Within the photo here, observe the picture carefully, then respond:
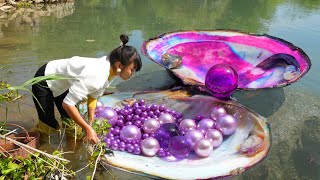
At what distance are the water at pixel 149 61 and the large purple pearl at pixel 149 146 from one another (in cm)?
26

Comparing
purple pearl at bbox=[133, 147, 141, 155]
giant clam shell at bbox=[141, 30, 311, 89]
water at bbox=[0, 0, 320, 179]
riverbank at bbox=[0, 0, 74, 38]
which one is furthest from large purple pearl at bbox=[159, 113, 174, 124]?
riverbank at bbox=[0, 0, 74, 38]

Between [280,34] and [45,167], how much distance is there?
8.02 meters

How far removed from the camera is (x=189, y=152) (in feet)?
10.8

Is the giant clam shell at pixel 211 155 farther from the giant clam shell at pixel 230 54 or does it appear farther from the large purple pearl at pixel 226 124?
the giant clam shell at pixel 230 54

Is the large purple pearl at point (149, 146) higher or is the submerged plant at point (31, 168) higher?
the submerged plant at point (31, 168)

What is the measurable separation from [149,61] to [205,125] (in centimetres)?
273

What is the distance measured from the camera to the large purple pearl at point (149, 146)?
10.4ft

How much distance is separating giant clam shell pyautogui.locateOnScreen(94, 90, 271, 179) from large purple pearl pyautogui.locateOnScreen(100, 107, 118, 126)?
29 cm

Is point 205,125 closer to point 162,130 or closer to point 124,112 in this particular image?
point 162,130

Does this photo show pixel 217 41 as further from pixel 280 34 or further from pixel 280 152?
pixel 280 34

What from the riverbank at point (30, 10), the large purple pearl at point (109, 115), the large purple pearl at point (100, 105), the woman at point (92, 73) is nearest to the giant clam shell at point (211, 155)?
the large purple pearl at point (100, 105)

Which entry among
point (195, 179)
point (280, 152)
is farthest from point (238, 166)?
point (280, 152)

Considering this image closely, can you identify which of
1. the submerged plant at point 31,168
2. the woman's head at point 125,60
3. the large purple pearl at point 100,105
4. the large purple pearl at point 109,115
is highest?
the woman's head at point 125,60

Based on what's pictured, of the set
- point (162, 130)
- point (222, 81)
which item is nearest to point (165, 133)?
point (162, 130)
